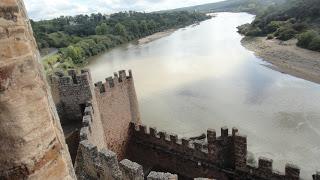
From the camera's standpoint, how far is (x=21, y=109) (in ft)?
10.1

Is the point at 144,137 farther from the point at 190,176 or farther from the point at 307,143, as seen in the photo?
the point at 307,143

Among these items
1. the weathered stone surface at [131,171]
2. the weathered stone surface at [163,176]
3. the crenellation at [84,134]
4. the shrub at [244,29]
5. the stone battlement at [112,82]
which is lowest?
the shrub at [244,29]

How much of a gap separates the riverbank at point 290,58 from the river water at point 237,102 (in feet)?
4.62

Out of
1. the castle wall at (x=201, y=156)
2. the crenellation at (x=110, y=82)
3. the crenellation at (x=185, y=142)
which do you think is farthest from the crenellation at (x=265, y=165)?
the crenellation at (x=110, y=82)

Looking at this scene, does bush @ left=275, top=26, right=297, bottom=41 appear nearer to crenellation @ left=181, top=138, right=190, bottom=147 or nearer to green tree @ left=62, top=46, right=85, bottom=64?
green tree @ left=62, top=46, right=85, bottom=64

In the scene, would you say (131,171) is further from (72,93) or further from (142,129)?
(142,129)

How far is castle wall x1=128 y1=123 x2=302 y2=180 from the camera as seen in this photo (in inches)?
531

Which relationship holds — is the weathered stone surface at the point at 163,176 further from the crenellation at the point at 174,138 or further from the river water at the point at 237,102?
the river water at the point at 237,102

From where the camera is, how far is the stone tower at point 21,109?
2.93 metres

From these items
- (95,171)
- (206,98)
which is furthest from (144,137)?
(206,98)

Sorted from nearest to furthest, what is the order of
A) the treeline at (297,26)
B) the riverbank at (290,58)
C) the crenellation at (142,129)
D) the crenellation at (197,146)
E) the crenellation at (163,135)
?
the crenellation at (197,146), the crenellation at (163,135), the crenellation at (142,129), the riverbank at (290,58), the treeline at (297,26)

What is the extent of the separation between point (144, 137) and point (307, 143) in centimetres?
1268

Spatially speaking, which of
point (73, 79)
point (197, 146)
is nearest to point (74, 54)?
point (73, 79)

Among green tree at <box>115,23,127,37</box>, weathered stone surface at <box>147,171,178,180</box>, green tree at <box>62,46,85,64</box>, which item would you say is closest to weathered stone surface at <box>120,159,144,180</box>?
weathered stone surface at <box>147,171,178,180</box>
